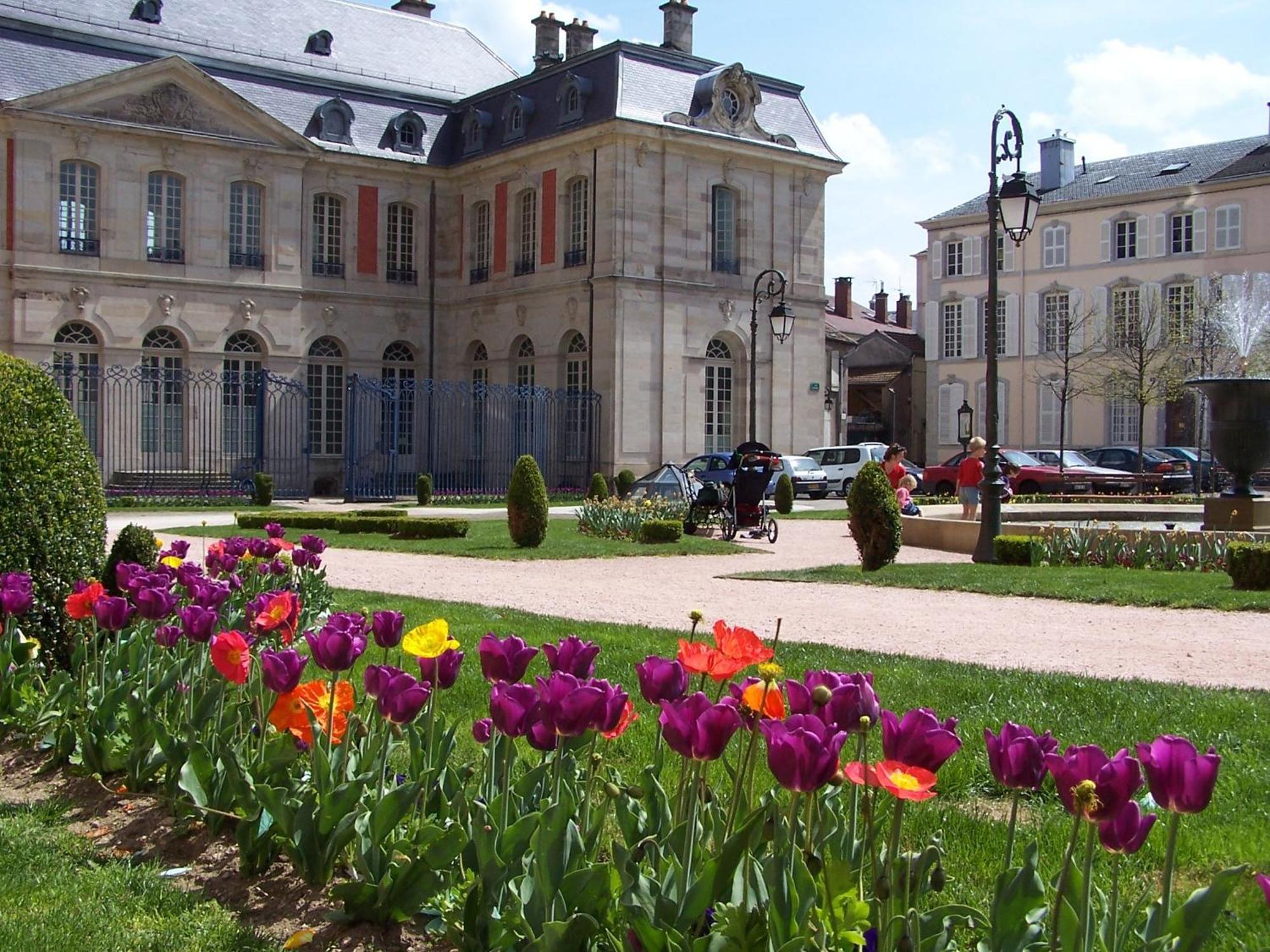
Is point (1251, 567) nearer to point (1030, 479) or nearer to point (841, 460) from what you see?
point (1030, 479)

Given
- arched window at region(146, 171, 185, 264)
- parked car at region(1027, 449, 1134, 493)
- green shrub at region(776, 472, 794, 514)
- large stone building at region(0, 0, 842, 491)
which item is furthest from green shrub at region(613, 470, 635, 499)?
arched window at region(146, 171, 185, 264)

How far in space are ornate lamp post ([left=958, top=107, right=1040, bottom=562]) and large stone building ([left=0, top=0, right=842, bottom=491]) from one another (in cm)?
1606

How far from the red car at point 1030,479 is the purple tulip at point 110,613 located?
86.7 feet

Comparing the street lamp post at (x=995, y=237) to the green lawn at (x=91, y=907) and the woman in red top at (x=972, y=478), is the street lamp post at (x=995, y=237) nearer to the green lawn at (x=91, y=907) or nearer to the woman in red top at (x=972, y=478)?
the woman in red top at (x=972, y=478)

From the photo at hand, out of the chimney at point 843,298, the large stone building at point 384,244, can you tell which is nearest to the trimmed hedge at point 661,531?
the large stone building at point 384,244

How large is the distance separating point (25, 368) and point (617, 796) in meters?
4.90

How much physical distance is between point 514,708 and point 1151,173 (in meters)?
47.3

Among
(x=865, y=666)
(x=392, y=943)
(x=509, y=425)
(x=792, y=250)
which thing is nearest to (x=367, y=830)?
(x=392, y=943)

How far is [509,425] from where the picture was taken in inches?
1249

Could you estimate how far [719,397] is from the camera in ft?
107

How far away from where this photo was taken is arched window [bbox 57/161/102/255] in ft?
95.8

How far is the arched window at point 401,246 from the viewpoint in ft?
113

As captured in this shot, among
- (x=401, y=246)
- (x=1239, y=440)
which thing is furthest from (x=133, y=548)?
(x=401, y=246)

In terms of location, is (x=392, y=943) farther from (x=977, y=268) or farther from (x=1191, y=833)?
(x=977, y=268)
